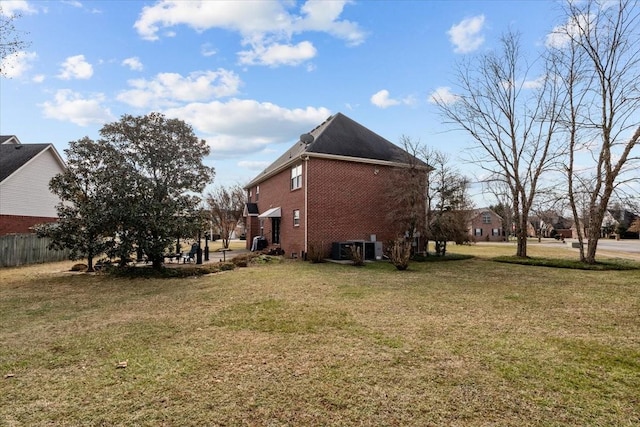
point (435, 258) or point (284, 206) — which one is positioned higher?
point (284, 206)

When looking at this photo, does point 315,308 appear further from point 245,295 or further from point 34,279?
point 34,279

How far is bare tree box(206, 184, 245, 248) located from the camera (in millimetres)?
33000

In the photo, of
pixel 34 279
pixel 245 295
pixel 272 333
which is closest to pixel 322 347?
pixel 272 333

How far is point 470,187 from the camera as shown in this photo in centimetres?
1878

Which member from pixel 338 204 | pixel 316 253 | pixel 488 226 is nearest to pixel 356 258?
pixel 316 253

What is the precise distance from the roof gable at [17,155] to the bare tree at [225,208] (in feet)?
42.4

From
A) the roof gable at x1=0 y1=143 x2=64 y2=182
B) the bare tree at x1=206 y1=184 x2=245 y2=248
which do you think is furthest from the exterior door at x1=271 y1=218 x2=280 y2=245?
the roof gable at x1=0 y1=143 x2=64 y2=182

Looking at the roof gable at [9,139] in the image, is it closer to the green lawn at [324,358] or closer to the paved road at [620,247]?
the green lawn at [324,358]

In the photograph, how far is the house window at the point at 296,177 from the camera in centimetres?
1755

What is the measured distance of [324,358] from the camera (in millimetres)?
4379

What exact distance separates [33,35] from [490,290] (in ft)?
50.2

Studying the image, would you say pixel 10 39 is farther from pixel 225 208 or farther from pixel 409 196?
pixel 225 208

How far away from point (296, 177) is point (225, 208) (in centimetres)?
1845

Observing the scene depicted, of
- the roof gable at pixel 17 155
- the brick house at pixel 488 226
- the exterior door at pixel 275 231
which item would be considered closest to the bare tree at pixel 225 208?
the exterior door at pixel 275 231
